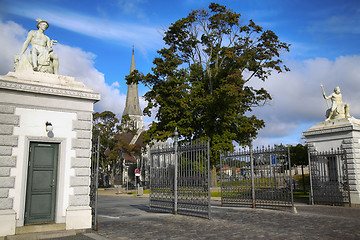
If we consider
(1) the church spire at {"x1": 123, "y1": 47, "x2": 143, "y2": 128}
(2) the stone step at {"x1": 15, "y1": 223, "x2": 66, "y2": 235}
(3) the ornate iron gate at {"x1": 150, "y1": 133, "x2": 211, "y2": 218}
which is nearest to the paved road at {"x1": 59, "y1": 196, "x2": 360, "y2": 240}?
(3) the ornate iron gate at {"x1": 150, "y1": 133, "x2": 211, "y2": 218}

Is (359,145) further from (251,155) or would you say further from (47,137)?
(47,137)

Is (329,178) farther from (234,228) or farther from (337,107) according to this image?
(234,228)

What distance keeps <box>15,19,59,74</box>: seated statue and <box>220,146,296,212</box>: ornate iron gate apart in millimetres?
9248

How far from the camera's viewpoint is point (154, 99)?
Answer: 30.9 meters

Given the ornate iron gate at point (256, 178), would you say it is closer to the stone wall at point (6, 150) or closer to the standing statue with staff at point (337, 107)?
the standing statue with staff at point (337, 107)

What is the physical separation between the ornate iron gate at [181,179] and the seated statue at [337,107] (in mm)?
8967

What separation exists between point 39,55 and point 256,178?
10.8m

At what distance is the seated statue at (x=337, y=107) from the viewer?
56.8 feet

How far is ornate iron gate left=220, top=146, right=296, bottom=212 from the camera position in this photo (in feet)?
45.9

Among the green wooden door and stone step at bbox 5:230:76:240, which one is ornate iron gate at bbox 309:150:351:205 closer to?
stone step at bbox 5:230:76:240

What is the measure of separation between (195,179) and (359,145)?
9381 millimetres

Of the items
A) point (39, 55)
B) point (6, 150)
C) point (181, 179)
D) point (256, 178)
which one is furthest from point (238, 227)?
point (39, 55)

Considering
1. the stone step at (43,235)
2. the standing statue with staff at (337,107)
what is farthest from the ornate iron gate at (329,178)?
the stone step at (43,235)

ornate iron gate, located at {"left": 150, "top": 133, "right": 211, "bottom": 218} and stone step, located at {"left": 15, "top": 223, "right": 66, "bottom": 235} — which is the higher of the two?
ornate iron gate, located at {"left": 150, "top": 133, "right": 211, "bottom": 218}
